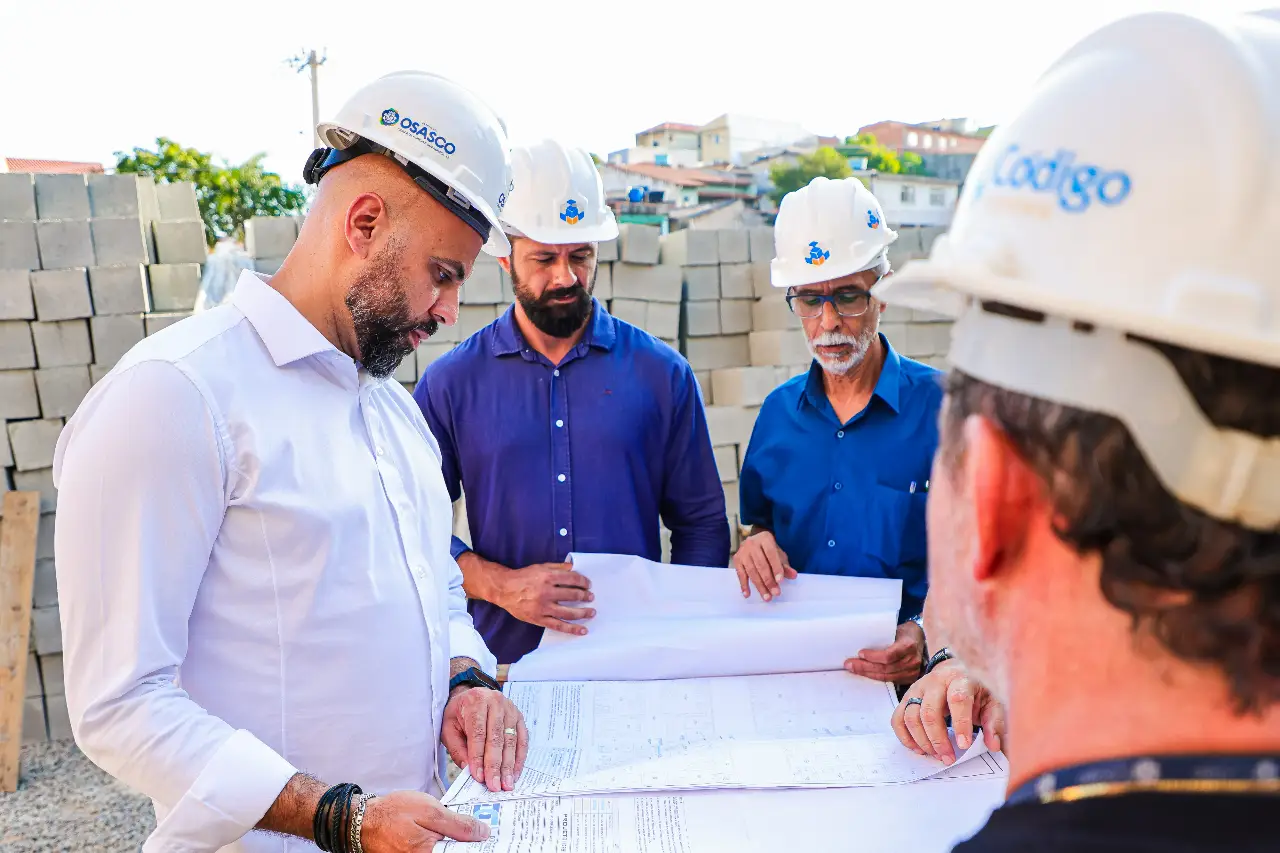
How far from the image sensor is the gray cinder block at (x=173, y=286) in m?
6.19

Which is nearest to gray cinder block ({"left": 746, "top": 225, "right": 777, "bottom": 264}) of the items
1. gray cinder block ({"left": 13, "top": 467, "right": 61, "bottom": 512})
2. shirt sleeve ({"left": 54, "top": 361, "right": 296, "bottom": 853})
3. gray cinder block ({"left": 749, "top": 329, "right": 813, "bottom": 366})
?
gray cinder block ({"left": 749, "top": 329, "right": 813, "bottom": 366})

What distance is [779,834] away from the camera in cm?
140

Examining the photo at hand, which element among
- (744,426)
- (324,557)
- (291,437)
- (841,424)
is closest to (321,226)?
(291,437)

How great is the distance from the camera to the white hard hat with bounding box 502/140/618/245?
3.15 metres

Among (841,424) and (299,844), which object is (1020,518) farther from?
(841,424)

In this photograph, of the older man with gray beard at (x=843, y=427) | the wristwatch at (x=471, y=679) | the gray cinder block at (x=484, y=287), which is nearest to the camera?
the wristwatch at (x=471, y=679)

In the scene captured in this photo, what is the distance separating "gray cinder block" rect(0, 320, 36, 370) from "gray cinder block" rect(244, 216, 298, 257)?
4.77 feet

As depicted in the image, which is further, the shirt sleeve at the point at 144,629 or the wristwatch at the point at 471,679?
the wristwatch at the point at 471,679

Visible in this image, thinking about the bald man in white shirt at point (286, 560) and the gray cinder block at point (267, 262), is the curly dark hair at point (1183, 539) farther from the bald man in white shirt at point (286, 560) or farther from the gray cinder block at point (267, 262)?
the gray cinder block at point (267, 262)

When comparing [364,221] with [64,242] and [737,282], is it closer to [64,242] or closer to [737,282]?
[64,242]

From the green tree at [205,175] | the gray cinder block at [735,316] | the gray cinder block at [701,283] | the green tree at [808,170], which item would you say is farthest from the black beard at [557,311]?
the green tree at [808,170]

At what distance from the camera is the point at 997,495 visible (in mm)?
774

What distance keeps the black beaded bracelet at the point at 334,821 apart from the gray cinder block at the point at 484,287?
5254 mm

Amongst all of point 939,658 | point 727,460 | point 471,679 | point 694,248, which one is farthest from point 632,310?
point 939,658
